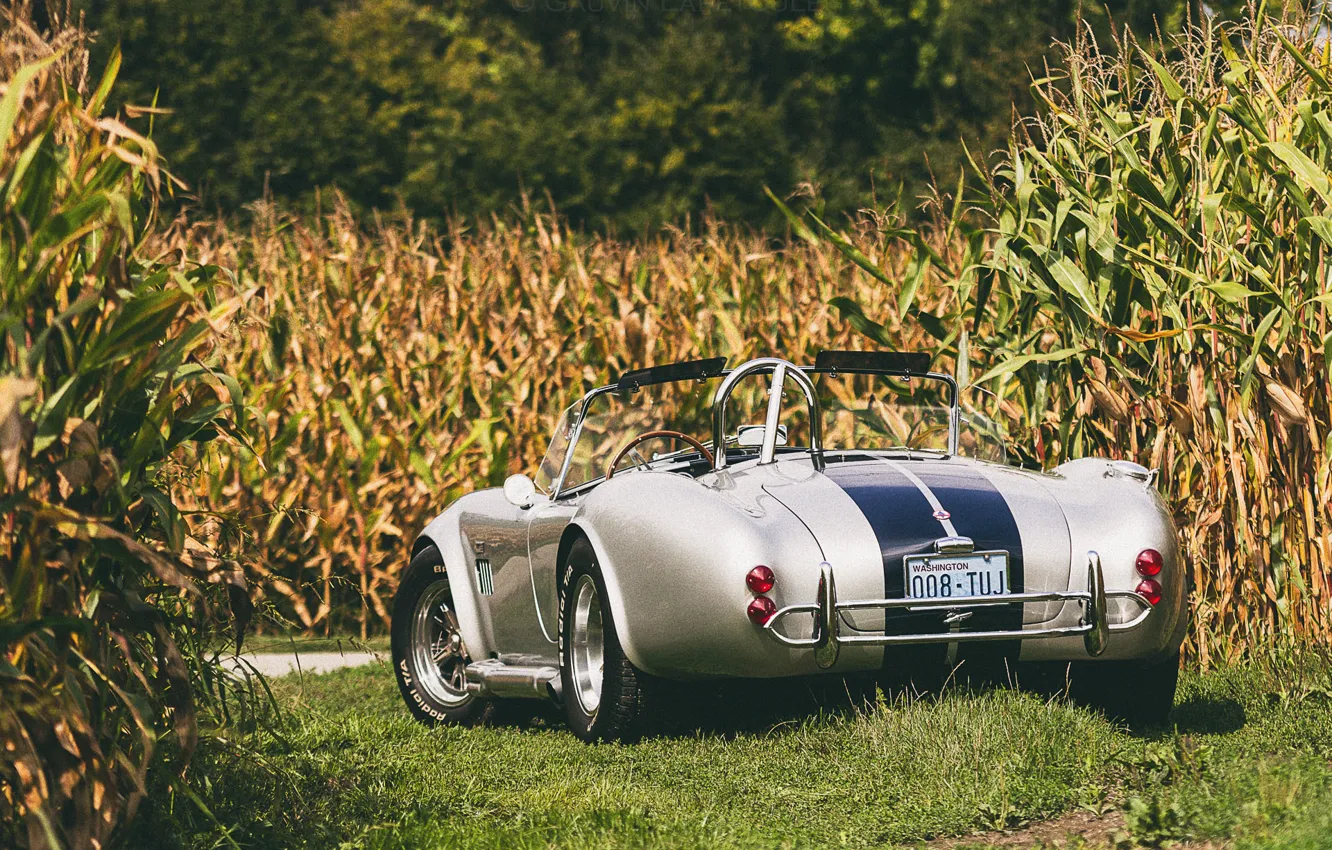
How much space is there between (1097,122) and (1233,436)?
1832mm

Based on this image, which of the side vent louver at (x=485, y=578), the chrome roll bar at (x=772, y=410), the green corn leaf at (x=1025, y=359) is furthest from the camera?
the green corn leaf at (x=1025, y=359)

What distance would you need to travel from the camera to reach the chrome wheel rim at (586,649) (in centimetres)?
631

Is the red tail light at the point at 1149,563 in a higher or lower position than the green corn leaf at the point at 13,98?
lower

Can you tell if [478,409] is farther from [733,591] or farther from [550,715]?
[733,591]

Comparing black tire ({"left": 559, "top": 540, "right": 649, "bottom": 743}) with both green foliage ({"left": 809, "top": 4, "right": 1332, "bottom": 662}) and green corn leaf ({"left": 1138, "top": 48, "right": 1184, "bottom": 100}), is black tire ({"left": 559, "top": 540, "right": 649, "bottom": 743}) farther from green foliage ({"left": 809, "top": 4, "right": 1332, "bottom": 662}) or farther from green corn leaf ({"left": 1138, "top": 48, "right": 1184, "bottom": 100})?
green corn leaf ({"left": 1138, "top": 48, "right": 1184, "bottom": 100})

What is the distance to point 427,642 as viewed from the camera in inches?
301

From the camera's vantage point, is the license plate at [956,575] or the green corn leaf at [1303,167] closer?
the license plate at [956,575]

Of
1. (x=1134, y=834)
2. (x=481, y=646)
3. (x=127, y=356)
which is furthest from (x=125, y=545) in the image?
(x=481, y=646)

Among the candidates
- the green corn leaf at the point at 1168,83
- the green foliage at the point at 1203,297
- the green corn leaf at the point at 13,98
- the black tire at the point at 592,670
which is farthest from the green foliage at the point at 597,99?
the green corn leaf at the point at 13,98

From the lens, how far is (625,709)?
595 cm

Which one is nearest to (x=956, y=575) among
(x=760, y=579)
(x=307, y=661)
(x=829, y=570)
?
(x=829, y=570)

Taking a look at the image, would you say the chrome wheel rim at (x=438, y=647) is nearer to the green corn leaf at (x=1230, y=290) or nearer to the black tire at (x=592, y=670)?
the black tire at (x=592, y=670)

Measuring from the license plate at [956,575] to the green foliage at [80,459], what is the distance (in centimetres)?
221

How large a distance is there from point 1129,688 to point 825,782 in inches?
58.4
